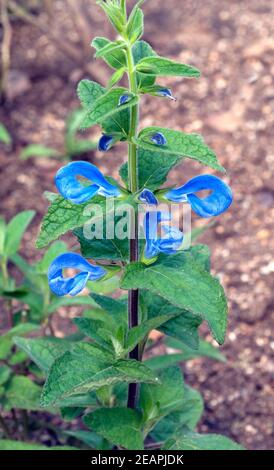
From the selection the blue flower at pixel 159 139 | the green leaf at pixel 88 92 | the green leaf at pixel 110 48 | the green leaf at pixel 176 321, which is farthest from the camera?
the green leaf at pixel 176 321

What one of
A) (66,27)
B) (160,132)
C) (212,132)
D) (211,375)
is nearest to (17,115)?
(66,27)

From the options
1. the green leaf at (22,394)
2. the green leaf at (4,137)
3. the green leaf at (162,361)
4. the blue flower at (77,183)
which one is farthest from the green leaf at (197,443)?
the green leaf at (4,137)

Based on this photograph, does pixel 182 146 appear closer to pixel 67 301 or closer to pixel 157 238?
pixel 157 238

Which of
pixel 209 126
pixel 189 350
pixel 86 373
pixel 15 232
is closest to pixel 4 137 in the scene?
pixel 209 126

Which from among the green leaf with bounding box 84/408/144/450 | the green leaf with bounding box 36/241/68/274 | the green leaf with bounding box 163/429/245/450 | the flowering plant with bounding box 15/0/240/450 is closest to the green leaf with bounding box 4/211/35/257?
the green leaf with bounding box 36/241/68/274

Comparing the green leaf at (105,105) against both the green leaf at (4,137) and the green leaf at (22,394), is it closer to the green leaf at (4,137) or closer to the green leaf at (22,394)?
the green leaf at (22,394)

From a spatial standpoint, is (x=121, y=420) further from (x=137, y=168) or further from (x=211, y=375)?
(x=211, y=375)
